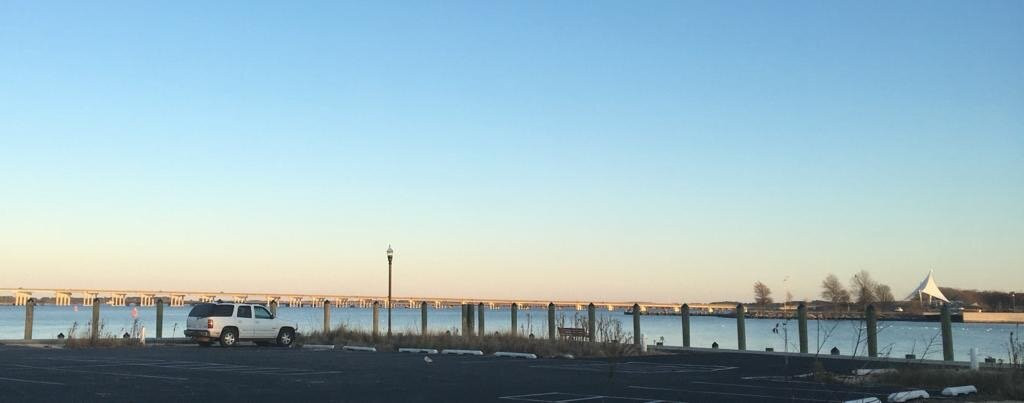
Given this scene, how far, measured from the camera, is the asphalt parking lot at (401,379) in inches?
570

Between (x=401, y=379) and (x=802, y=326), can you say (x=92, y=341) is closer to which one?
(x=401, y=379)

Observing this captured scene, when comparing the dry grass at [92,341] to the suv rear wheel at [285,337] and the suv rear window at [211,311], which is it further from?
the suv rear wheel at [285,337]

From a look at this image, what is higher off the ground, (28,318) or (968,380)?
(28,318)

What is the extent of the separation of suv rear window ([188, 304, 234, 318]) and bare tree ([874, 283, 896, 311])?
453ft

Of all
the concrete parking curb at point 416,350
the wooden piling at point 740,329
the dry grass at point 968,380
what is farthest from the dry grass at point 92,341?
the dry grass at point 968,380

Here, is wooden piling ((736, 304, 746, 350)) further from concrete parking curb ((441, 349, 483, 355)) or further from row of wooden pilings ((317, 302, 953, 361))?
concrete parking curb ((441, 349, 483, 355))

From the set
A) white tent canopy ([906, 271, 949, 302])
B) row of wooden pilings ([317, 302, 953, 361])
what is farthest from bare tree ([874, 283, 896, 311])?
row of wooden pilings ([317, 302, 953, 361])

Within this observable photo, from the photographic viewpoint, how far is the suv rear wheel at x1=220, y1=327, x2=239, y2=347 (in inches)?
1329

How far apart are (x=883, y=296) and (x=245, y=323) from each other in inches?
5734

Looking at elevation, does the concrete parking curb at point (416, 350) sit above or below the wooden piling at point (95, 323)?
below

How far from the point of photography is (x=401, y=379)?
703 inches

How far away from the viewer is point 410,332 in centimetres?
3400

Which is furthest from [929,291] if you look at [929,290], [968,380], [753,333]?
[968,380]

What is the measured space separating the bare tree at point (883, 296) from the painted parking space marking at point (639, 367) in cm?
14248
